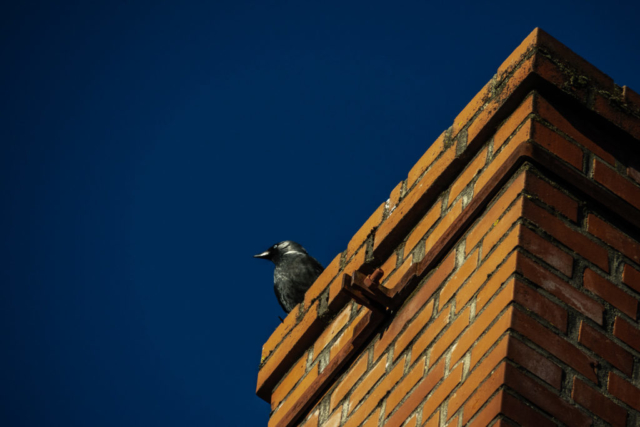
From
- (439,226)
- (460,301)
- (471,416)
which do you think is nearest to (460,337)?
(460,301)

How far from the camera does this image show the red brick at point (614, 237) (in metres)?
2.15

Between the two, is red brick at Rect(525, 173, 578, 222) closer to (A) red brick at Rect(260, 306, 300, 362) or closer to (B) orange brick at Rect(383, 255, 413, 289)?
(B) orange brick at Rect(383, 255, 413, 289)

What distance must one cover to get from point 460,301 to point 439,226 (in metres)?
0.37

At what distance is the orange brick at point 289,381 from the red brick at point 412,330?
2.10 feet

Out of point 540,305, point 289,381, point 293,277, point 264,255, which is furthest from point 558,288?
point 264,255

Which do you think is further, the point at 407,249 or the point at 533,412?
the point at 407,249

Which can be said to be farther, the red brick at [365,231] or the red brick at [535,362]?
the red brick at [365,231]

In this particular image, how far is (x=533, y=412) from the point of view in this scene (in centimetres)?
177

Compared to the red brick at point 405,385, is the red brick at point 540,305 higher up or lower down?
higher up

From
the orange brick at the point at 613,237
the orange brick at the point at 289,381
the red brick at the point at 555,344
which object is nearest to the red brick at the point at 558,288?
the red brick at the point at 555,344

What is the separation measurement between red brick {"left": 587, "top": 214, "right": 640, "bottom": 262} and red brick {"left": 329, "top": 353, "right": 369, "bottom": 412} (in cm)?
83

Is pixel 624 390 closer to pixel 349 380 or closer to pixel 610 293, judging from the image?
pixel 610 293

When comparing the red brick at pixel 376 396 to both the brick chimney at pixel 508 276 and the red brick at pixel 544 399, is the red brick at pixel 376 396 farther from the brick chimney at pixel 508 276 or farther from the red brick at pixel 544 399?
the red brick at pixel 544 399

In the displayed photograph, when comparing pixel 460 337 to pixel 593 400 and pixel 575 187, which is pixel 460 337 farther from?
pixel 575 187
